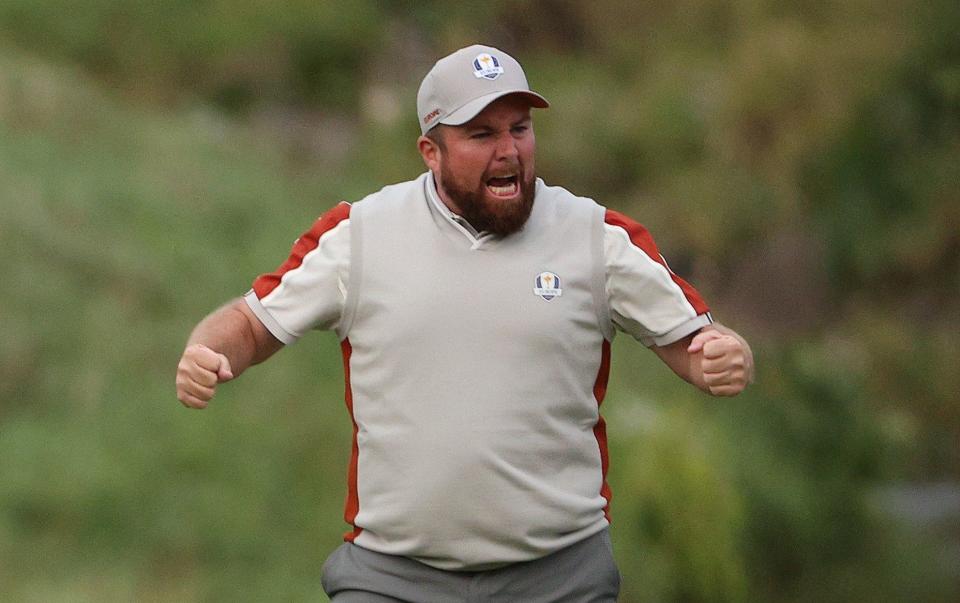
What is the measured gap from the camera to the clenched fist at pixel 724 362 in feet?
12.4

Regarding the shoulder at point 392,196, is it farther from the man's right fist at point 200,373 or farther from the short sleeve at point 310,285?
the man's right fist at point 200,373

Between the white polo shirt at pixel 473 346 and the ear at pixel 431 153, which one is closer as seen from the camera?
the white polo shirt at pixel 473 346

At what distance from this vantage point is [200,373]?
378 cm

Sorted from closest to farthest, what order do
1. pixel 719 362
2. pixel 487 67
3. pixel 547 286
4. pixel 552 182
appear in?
pixel 719 362, pixel 547 286, pixel 487 67, pixel 552 182

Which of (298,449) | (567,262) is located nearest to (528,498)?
(567,262)

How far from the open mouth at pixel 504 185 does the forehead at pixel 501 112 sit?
0.12 metres

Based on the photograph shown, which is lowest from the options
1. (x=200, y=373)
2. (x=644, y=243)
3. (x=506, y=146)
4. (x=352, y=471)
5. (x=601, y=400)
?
(x=352, y=471)

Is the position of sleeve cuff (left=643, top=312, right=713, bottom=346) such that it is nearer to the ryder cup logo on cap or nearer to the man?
the man

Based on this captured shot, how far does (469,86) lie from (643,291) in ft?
1.82

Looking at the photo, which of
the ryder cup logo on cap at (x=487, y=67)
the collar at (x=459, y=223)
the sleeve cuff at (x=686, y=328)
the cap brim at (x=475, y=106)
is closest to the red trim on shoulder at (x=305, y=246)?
the collar at (x=459, y=223)

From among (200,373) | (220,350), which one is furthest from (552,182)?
(200,373)

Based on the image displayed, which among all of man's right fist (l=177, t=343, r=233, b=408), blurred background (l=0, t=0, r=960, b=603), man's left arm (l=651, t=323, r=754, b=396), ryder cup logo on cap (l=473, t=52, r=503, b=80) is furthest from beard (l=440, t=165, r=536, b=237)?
blurred background (l=0, t=0, r=960, b=603)

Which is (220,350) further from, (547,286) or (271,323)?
(547,286)

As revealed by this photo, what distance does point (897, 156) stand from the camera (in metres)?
11.7
